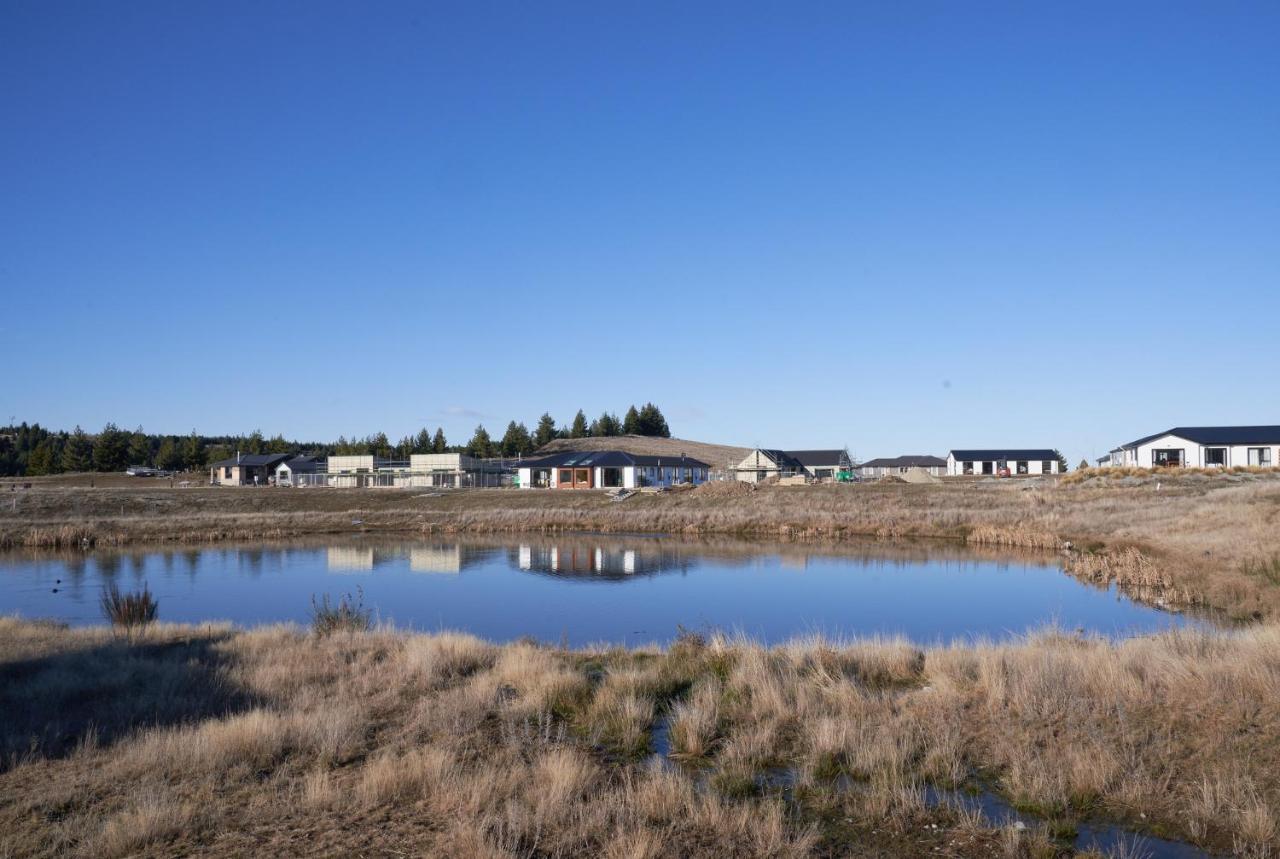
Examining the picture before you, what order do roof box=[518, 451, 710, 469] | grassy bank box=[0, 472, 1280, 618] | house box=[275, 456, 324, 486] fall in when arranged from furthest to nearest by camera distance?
house box=[275, 456, 324, 486] → roof box=[518, 451, 710, 469] → grassy bank box=[0, 472, 1280, 618]

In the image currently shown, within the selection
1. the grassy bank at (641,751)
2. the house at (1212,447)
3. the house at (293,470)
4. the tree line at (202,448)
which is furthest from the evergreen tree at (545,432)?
the grassy bank at (641,751)

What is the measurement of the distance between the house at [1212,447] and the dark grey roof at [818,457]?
105ft

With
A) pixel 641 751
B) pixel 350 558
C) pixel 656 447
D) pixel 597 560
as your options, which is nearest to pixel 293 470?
pixel 656 447

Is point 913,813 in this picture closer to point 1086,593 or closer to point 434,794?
point 434,794

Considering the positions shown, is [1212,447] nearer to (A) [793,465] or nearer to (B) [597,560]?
(A) [793,465]

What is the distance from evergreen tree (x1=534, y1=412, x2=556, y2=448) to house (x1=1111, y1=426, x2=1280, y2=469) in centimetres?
7210

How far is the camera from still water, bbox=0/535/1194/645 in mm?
17344

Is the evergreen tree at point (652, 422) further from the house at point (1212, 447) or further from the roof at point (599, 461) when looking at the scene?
the house at point (1212, 447)

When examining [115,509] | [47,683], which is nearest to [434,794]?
[47,683]

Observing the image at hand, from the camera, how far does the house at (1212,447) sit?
2318 inches

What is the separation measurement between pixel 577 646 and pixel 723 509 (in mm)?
32799

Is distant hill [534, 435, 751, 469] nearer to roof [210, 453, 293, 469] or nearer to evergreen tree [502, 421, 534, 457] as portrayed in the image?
evergreen tree [502, 421, 534, 457]

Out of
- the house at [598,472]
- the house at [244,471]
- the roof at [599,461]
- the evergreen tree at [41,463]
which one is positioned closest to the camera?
the house at [598,472]

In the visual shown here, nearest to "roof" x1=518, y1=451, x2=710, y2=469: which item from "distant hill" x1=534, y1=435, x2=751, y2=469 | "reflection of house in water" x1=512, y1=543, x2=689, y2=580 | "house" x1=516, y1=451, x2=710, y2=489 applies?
"house" x1=516, y1=451, x2=710, y2=489
